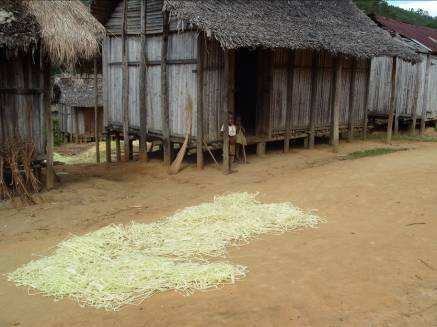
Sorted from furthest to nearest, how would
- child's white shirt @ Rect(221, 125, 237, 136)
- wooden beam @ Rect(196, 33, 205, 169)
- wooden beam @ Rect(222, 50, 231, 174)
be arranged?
child's white shirt @ Rect(221, 125, 237, 136), wooden beam @ Rect(222, 50, 231, 174), wooden beam @ Rect(196, 33, 205, 169)

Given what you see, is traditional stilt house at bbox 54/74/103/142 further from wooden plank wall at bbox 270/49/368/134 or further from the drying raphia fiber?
the drying raphia fiber

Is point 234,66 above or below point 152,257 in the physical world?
above

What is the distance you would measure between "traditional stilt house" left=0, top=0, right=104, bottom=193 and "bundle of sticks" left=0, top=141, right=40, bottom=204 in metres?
0.02

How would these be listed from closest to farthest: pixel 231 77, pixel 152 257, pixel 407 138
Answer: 1. pixel 152 257
2. pixel 231 77
3. pixel 407 138

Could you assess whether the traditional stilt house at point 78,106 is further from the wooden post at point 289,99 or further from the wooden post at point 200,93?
the wooden post at point 200,93

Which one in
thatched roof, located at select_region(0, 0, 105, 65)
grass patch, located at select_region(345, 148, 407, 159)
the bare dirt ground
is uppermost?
thatched roof, located at select_region(0, 0, 105, 65)

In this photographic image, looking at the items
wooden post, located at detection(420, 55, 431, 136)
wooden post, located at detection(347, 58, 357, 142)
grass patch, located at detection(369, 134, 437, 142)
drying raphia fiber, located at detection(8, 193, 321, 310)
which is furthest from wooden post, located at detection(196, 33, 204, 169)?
wooden post, located at detection(420, 55, 431, 136)

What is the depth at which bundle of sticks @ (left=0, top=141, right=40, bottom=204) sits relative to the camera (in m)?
8.32

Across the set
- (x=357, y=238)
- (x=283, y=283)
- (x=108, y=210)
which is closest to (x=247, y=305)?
(x=283, y=283)

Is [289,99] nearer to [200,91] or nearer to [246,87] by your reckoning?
[246,87]

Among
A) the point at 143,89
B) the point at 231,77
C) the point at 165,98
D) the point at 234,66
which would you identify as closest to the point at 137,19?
the point at 143,89

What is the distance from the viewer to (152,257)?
17.4 ft

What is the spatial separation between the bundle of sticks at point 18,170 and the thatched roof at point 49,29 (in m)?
1.76

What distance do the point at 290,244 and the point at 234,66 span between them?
7682 mm
